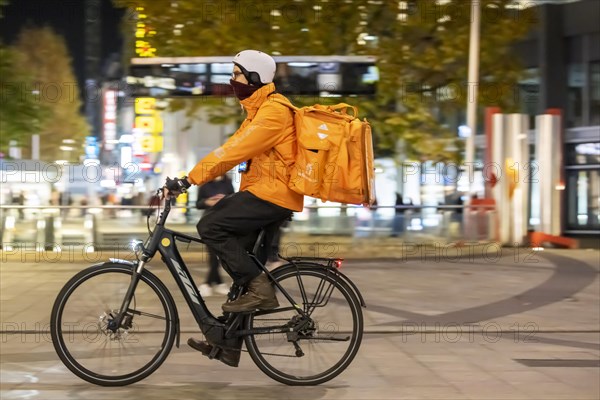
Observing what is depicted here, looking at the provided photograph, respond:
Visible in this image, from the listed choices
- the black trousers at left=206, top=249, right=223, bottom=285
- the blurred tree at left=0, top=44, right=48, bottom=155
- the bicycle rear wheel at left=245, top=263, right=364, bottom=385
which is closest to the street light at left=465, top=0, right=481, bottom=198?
the blurred tree at left=0, top=44, right=48, bottom=155

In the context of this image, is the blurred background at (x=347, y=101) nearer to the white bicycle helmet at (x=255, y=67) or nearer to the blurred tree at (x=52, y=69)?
the white bicycle helmet at (x=255, y=67)

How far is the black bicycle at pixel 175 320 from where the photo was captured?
5711 mm

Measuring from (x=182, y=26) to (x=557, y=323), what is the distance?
12.3m

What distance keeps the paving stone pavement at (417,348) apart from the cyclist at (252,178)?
445 millimetres

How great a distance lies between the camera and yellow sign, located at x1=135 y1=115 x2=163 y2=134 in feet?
71.4

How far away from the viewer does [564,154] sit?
1078 inches

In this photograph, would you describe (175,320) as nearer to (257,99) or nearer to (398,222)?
(257,99)

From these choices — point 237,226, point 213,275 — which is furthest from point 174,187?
point 213,275

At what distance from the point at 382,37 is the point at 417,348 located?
13.4 metres

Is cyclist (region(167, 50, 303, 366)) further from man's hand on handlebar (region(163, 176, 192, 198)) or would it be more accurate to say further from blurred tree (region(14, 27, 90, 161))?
blurred tree (region(14, 27, 90, 161))

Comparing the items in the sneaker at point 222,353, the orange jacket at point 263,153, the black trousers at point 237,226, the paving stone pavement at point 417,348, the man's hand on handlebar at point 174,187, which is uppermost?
the orange jacket at point 263,153

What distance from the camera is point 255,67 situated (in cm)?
563

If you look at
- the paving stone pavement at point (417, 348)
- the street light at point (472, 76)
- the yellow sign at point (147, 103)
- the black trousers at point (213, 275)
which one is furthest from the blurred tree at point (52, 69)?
the black trousers at point (213, 275)

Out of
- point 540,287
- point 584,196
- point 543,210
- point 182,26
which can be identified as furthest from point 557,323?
point 584,196
